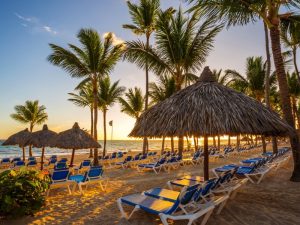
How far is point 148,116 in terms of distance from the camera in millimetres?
6305

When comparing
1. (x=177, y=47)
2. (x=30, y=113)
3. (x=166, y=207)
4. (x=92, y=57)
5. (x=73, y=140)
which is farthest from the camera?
(x=30, y=113)

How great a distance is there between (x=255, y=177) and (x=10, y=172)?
26.4 feet

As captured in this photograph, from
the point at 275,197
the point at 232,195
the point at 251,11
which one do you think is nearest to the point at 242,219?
the point at 232,195

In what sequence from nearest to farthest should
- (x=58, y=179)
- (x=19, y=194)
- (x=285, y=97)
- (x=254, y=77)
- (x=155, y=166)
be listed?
1. (x=19, y=194)
2. (x=58, y=179)
3. (x=285, y=97)
4. (x=155, y=166)
5. (x=254, y=77)

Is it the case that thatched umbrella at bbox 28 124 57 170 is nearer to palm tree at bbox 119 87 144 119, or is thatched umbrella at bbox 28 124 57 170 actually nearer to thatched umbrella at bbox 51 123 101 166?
thatched umbrella at bbox 51 123 101 166

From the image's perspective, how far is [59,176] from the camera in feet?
23.2

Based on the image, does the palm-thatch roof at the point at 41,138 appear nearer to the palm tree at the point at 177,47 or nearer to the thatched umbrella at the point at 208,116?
the palm tree at the point at 177,47

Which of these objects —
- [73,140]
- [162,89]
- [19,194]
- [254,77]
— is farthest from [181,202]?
[254,77]

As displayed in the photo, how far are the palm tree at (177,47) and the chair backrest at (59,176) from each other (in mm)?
8061

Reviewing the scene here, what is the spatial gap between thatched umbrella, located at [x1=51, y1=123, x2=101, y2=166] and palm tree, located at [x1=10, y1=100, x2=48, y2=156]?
1775cm

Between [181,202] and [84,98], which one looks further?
[84,98]

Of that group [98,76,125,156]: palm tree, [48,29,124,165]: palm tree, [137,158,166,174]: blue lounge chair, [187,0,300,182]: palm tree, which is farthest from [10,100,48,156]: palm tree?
[187,0,300,182]: palm tree

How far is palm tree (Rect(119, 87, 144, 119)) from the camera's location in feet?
83.9

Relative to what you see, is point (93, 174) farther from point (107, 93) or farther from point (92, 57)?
point (107, 93)
